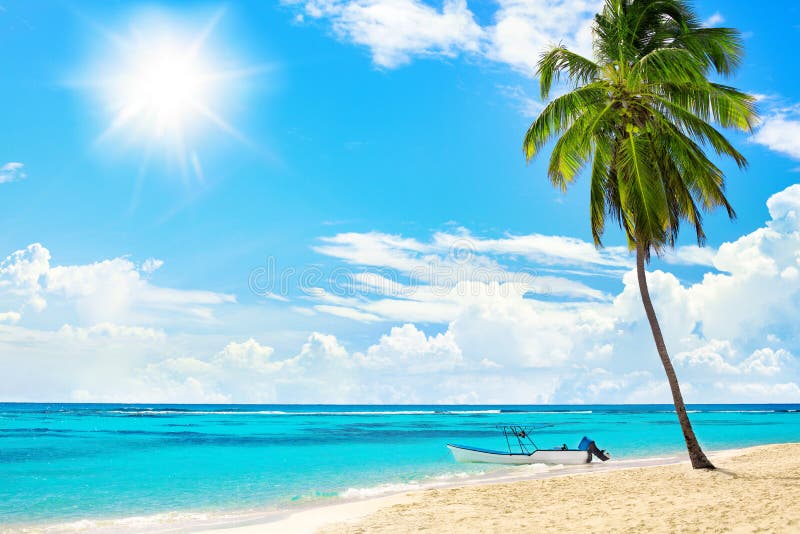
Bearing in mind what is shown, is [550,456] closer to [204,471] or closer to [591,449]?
[591,449]

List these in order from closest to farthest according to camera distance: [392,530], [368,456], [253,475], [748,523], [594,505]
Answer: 1. [748,523]
2. [392,530]
3. [594,505]
4. [253,475]
5. [368,456]

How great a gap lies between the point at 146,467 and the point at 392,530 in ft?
62.8

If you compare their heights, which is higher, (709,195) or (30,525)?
(709,195)

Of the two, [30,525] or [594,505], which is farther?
[30,525]

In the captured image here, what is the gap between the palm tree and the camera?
13.9 m

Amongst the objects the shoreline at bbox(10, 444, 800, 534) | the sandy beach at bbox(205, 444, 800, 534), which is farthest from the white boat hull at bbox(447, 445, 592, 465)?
the shoreline at bbox(10, 444, 800, 534)

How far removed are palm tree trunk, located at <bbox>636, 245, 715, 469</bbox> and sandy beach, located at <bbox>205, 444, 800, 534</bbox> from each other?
373 millimetres

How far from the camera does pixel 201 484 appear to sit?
19844mm

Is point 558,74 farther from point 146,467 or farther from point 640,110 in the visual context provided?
point 146,467

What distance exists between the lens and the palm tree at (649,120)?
13.9 meters

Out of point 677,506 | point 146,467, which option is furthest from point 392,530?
point 146,467

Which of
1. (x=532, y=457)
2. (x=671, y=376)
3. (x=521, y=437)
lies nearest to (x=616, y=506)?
(x=671, y=376)

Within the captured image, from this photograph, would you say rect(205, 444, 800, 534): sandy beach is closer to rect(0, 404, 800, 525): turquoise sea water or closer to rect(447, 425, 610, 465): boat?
rect(0, 404, 800, 525): turquoise sea water

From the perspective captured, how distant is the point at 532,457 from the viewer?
894 inches
